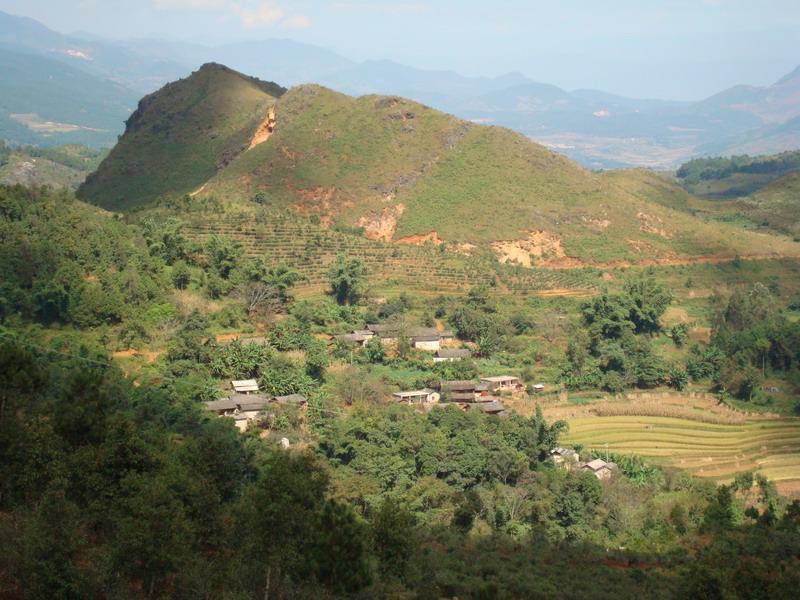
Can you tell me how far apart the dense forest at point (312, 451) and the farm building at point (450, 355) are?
0.89m

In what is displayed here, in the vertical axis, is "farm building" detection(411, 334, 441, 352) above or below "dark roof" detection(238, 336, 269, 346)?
below

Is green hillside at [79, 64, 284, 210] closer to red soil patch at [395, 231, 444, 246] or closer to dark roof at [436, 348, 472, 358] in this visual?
red soil patch at [395, 231, 444, 246]

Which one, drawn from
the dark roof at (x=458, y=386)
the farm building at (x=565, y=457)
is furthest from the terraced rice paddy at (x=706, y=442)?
the dark roof at (x=458, y=386)

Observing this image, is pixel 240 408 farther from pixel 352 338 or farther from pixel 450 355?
pixel 450 355

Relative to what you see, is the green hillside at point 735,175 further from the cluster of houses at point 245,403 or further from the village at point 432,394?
the cluster of houses at point 245,403

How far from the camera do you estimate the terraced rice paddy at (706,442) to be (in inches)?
1114

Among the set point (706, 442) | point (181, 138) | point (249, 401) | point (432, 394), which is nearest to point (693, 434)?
point (706, 442)

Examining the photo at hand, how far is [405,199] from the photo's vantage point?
182 feet

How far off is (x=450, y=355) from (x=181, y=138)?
1550 inches

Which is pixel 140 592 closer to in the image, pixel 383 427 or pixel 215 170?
pixel 383 427

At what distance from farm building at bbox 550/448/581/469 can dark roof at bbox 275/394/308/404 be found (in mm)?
8167

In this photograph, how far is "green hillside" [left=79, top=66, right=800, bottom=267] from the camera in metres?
53.5

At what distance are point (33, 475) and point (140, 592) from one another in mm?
3409

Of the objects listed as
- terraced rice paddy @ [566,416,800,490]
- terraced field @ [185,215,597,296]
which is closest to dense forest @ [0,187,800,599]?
terraced rice paddy @ [566,416,800,490]
